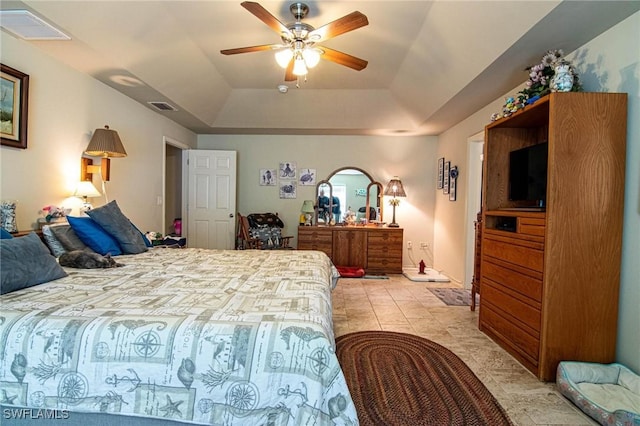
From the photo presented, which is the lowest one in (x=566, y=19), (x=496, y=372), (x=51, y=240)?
(x=496, y=372)

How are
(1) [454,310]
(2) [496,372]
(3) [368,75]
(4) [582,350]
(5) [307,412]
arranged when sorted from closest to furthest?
(5) [307,412] → (4) [582,350] → (2) [496,372] → (1) [454,310] → (3) [368,75]

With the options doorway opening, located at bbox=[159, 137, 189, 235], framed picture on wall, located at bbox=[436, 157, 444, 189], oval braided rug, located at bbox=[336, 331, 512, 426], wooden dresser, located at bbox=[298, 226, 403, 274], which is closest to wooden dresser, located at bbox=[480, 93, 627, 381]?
oval braided rug, located at bbox=[336, 331, 512, 426]

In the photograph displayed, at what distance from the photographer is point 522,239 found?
2299 millimetres

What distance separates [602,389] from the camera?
1840mm

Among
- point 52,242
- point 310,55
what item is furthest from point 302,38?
point 52,242

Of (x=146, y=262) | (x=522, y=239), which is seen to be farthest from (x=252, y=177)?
(x=522, y=239)

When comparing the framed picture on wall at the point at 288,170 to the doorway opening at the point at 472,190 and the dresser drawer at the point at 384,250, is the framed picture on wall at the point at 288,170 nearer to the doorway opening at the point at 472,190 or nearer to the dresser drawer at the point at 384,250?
the dresser drawer at the point at 384,250

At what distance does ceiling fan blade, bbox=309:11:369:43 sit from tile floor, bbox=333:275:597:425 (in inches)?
97.0

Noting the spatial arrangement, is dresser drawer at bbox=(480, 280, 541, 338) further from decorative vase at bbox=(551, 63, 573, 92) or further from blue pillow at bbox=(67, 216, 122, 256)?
blue pillow at bbox=(67, 216, 122, 256)

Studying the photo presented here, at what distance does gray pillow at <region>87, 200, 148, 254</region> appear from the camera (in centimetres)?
264

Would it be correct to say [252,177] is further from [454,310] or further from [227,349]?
[227,349]

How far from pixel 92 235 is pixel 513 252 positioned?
3366 mm

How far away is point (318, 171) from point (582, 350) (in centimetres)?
436

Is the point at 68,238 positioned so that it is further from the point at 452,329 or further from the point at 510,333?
the point at 510,333
